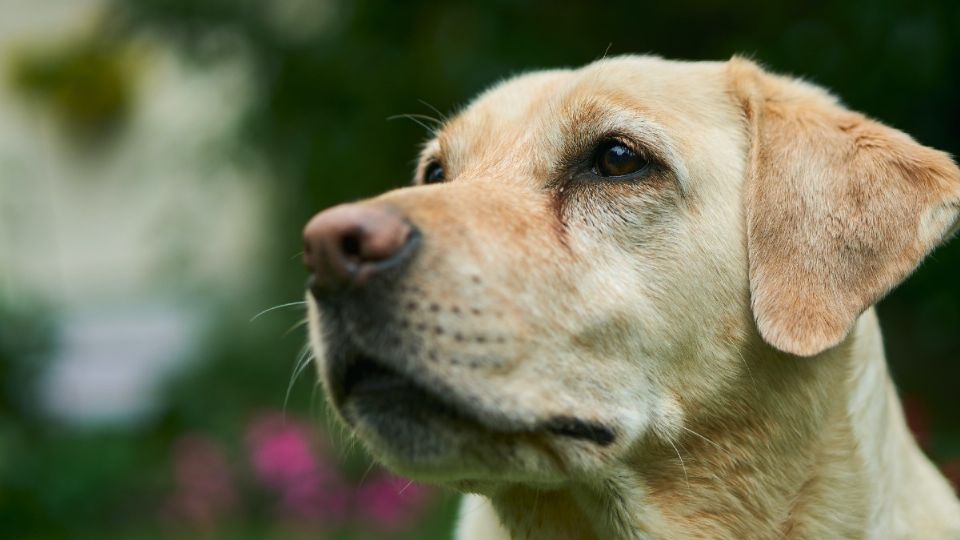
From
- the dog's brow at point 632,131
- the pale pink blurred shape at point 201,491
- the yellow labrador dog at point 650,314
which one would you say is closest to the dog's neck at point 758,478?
the yellow labrador dog at point 650,314

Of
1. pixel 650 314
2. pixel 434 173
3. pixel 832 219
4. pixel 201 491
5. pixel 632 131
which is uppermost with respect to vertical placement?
pixel 632 131

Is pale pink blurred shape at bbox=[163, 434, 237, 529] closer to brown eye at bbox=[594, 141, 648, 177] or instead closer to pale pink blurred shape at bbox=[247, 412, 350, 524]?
pale pink blurred shape at bbox=[247, 412, 350, 524]

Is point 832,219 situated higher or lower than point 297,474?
higher

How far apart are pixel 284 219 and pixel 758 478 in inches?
242

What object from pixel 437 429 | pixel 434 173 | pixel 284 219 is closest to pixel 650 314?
pixel 437 429

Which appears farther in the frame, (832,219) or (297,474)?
(297,474)

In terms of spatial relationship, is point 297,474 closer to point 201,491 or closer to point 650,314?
point 201,491

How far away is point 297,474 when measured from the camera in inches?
241

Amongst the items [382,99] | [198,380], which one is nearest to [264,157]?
[382,99]

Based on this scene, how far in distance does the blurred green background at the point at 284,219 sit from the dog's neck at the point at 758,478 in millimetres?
1829

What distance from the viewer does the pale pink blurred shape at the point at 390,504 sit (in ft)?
18.9

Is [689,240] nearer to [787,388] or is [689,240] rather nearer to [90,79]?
[787,388]

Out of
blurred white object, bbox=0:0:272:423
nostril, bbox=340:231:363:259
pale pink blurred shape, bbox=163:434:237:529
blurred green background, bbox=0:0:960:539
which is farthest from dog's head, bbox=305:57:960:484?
blurred white object, bbox=0:0:272:423

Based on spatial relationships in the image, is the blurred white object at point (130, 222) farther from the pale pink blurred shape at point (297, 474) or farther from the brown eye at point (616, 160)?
the brown eye at point (616, 160)
